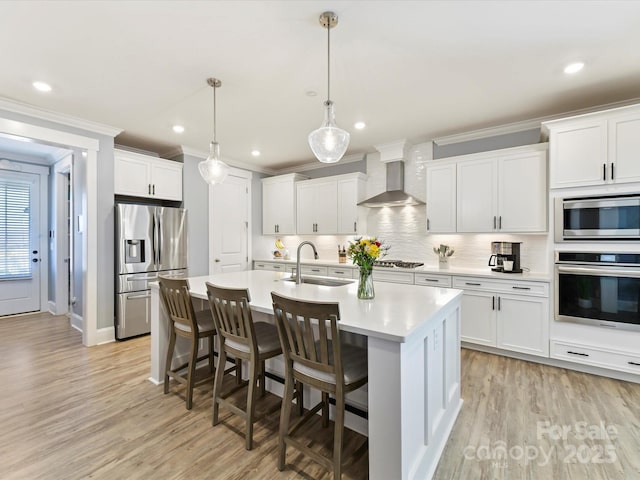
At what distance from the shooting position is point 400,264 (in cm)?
432

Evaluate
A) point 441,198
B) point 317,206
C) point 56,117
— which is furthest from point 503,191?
point 56,117

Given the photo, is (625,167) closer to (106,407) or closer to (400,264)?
(400,264)

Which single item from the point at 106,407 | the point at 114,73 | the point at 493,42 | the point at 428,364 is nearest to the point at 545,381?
the point at 428,364

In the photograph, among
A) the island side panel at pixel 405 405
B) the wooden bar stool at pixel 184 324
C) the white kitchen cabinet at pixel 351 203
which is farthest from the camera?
the white kitchen cabinet at pixel 351 203

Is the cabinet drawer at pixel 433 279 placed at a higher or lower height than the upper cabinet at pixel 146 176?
lower

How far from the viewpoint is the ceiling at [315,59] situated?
1.92 meters

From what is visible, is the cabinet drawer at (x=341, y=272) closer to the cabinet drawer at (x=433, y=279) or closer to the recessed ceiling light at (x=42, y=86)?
the cabinet drawer at (x=433, y=279)

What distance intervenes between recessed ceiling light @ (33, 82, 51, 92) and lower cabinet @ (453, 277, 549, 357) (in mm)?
4594

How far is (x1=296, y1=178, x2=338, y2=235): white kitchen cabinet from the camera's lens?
16.9 feet

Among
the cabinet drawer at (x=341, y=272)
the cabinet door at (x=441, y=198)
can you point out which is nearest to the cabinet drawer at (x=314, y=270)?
the cabinet drawer at (x=341, y=272)

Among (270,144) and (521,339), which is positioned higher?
(270,144)

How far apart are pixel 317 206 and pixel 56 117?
3.56 metres

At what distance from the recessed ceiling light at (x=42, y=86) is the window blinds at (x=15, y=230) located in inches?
132

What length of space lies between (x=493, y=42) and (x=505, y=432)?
8.91ft
